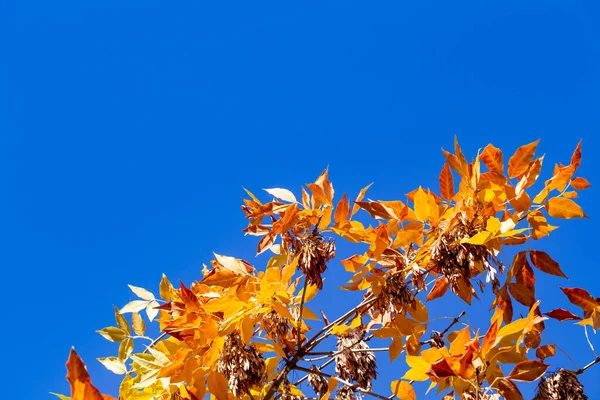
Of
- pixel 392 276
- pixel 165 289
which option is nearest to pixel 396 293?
pixel 392 276

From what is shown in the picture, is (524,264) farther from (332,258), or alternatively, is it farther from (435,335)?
(332,258)

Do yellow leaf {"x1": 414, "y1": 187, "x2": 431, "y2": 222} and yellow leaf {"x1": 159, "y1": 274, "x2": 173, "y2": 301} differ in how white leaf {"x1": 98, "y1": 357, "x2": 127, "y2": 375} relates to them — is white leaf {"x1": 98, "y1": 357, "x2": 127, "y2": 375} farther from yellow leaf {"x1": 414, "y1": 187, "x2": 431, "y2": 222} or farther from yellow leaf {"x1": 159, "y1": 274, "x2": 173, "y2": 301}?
yellow leaf {"x1": 414, "y1": 187, "x2": 431, "y2": 222}

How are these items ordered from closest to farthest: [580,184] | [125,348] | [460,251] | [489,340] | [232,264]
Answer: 1. [489,340]
2. [460,251]
3. [580,184]
4. [232,264]
5. [125,348]

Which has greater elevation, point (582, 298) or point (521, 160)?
point (521, 160)

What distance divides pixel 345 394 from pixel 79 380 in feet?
3.36

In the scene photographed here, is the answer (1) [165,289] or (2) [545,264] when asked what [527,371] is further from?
(1) [165,289]

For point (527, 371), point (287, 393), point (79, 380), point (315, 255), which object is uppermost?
point (315, 255)

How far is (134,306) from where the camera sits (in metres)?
1.80

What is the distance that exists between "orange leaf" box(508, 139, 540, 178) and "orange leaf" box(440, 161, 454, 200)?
0.15 meters

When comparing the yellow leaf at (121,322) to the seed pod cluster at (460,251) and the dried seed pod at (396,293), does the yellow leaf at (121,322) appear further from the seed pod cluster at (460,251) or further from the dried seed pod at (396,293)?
the seed pod cluster at (460,251)

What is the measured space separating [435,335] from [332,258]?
499 mm

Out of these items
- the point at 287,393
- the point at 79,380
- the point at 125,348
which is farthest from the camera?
the point at 125,348

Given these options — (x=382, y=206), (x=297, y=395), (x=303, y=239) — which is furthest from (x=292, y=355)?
(x=382, y=206)

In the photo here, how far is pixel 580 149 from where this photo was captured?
135 centimetres
